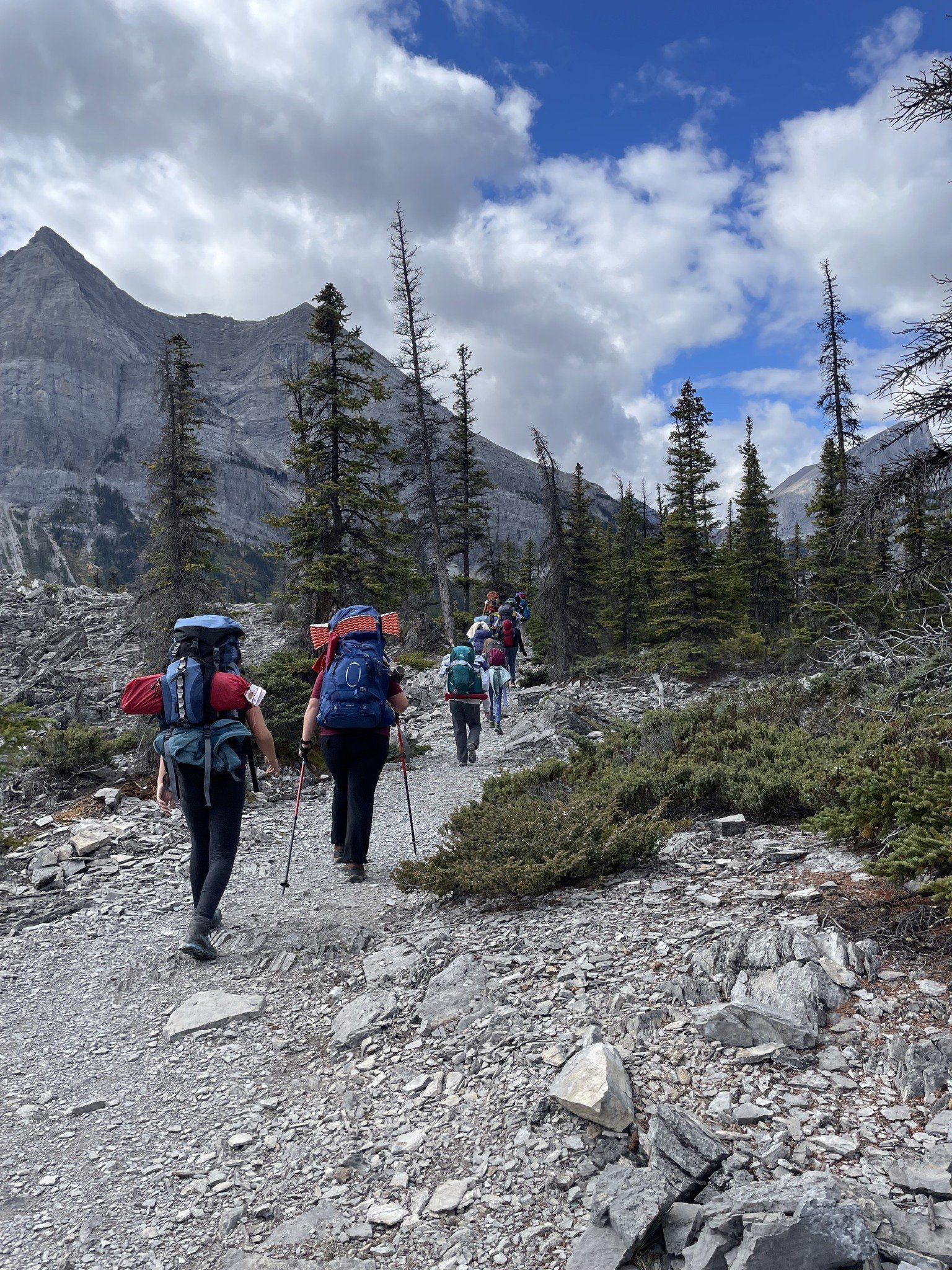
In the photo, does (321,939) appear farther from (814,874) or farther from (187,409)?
(187,409)

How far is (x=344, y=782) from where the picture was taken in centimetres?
655

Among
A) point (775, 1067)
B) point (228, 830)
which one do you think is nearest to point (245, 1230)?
point (775, 1067)

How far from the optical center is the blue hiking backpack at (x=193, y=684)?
493 cm

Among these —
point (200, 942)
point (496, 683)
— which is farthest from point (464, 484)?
point (200, 942)

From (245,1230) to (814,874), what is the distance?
3.73 m

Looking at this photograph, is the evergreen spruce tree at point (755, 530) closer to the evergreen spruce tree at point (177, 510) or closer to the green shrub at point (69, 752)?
the evergreen spruce tree at point (177, 510)

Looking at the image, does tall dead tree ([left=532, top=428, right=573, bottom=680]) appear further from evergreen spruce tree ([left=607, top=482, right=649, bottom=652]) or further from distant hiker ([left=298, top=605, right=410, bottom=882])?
distant hiker ([left=298, top=605, right=410, bottom=882])

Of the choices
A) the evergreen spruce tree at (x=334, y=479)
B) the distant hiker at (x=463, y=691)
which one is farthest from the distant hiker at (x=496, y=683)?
the evergreen spruce tree at (x=334, y=479)

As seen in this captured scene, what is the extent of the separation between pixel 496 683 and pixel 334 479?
7669 millimetres

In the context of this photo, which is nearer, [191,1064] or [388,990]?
[191,1064]

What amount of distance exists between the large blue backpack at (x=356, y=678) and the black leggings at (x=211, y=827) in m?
1.11

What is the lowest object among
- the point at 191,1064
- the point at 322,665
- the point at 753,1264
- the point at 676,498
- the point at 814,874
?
the point at 191,1064

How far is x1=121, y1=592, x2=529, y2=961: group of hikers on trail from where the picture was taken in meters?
4.96

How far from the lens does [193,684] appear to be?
494cm
